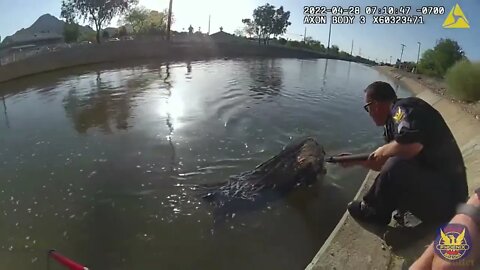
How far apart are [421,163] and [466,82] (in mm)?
10573

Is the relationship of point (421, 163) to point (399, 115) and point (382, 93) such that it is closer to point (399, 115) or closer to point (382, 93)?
point (399, 115)

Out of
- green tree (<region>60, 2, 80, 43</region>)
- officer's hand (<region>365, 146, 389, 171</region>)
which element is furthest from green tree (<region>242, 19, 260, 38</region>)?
officer's hand (<region>365, 146, 389, 171</region>)

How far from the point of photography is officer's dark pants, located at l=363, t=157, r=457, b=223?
2850 millimetres

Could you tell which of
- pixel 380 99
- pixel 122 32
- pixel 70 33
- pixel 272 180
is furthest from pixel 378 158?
pixel 122 32

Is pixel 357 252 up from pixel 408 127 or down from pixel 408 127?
down

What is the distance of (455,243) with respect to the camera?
191cm

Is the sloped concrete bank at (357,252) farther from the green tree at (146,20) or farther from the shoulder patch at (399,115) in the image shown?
the green tree at (146,20)

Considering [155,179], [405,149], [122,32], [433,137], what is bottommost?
[155,179]

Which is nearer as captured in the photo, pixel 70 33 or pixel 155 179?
pixel 155 179

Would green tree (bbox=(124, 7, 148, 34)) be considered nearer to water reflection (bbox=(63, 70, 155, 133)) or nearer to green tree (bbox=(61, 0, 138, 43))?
green tree (bbox=(61, 0, 138, 43))

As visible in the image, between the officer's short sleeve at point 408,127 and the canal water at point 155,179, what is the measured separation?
1934 mm

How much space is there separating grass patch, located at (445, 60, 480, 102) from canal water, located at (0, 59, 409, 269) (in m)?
3.39

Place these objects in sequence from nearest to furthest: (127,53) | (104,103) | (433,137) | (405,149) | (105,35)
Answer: (433,137), (405,149), (104,103), (127,53), (105,35)

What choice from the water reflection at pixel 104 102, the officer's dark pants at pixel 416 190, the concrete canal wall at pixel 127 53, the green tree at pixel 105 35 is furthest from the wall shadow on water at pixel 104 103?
the green tree at pixel 105 35
